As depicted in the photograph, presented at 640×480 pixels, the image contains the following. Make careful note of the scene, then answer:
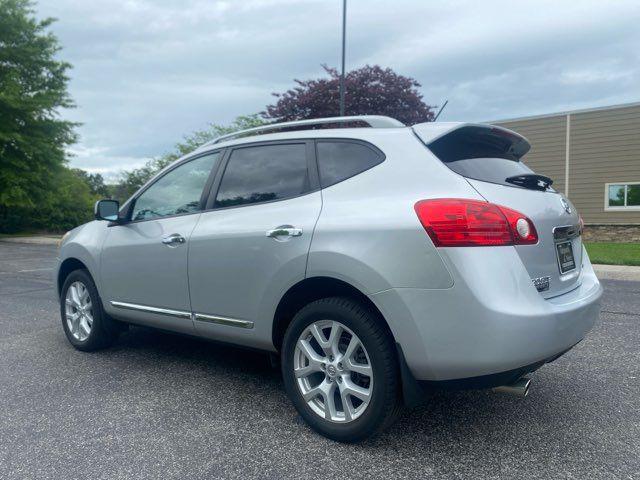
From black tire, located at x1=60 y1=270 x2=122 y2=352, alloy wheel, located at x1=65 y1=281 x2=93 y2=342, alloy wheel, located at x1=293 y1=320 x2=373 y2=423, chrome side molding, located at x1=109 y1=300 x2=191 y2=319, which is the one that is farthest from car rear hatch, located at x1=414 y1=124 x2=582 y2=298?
alloy wheel, located at x1=65 y1=281 x2=93 y2=342

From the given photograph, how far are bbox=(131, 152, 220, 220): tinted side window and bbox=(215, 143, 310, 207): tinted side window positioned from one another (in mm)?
241

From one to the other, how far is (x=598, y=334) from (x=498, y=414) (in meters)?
2.64

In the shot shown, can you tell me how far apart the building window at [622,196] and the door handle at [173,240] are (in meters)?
19.6

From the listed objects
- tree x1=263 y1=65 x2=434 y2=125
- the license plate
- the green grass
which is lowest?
the green grass

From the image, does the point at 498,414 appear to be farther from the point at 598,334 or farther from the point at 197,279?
the point at 598,334

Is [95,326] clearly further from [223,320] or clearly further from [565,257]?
[565,257]

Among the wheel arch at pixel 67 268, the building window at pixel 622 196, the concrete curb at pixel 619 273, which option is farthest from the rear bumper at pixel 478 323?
the building window at pixel 622 196

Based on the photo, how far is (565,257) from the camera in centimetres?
298

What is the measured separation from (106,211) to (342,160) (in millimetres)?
2290

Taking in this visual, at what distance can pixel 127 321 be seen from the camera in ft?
14.2

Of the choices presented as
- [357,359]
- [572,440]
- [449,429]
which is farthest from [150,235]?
[572,440]

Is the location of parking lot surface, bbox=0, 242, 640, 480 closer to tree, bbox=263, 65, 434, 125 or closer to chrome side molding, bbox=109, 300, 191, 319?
chrome side molding, bbox=109, 300, 191, 319

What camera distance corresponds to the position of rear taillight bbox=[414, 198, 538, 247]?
2.52 m

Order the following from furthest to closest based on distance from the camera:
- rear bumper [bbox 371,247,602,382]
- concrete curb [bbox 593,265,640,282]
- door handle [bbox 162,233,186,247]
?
concrete curb [bbox 593,265,640,282], door handle [bbox 162,233,186,247], rear bumper [bbox 371,247,602,382]
